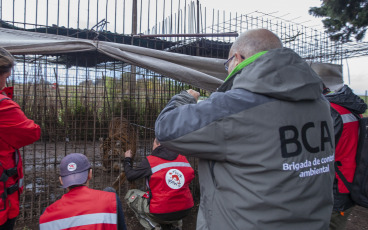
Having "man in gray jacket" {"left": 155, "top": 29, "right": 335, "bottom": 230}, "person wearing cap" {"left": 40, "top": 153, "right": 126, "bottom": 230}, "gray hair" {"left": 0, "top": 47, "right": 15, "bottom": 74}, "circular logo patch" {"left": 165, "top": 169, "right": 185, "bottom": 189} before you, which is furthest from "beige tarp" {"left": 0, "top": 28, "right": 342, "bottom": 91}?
"man in gray jacket" {"left": 155, "top": 29, "right": 335, "bottom": 230}

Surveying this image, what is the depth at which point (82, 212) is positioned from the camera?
180 cm

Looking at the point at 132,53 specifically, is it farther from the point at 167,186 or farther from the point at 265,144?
the point at 265,144

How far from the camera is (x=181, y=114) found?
1192 millimetres

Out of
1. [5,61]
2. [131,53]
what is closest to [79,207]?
[5,61]

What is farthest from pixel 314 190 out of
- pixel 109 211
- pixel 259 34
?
pixel 109 211

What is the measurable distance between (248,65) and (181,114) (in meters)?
0.39

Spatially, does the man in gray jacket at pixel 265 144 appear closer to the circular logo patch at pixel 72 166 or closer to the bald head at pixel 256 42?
the bald head at pixel 256 42

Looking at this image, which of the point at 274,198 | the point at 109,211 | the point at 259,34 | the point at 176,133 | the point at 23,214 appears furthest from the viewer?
the point at 23,214

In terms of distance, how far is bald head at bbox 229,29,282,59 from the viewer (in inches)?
51.3

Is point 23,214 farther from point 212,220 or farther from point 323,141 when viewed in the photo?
point 323,141

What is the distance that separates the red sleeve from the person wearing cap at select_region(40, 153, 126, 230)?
1.21 ft

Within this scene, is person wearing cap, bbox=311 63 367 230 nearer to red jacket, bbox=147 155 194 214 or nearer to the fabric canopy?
the fabric canopy

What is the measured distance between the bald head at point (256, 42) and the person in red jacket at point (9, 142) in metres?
1.72

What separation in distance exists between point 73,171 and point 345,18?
6.60m
